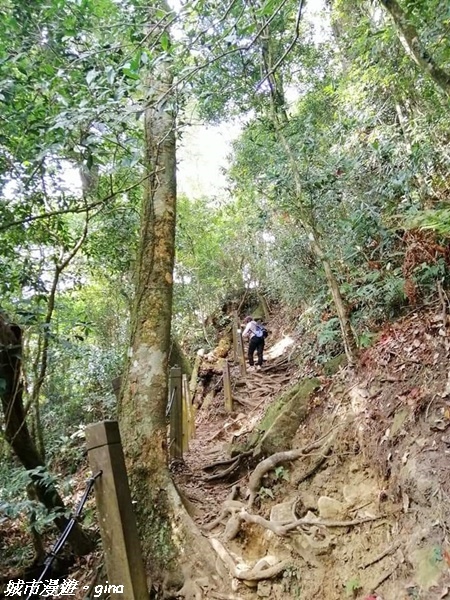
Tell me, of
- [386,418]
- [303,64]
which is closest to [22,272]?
[386,418]

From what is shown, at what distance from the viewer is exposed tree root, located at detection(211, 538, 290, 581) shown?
328cm

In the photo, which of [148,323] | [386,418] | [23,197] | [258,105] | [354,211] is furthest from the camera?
[258,105]

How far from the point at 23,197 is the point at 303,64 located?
796cm

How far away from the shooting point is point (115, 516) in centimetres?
281

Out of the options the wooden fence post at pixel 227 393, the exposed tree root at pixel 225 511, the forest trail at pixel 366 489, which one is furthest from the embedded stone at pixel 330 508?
the wooden fence post at pixel 227 393

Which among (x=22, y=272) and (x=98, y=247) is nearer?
(x=22, y=272)

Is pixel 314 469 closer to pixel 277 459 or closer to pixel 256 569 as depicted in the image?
pixel 277 459

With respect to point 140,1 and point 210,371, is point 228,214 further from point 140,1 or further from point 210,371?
point 140,1

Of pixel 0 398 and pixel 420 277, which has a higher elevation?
pixel 420 277

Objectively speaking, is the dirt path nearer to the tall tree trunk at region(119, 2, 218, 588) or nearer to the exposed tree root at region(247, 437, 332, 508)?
the exposed tree root at region(247, 437, 332, 508)

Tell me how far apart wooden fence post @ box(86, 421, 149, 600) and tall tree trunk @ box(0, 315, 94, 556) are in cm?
80

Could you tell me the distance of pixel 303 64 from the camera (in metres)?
9.84

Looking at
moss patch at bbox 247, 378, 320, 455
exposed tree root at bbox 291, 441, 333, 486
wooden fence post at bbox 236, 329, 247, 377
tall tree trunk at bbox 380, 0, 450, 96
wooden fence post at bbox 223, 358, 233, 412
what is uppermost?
tall tree trunk at bbox 380, 0, 450, 96

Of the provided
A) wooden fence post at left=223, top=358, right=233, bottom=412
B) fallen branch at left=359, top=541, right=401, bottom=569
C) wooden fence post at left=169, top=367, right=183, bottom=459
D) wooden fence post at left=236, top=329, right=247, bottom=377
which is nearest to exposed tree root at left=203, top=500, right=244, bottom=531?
fallen branch at left=359, top=541, right=401, bottom=569
